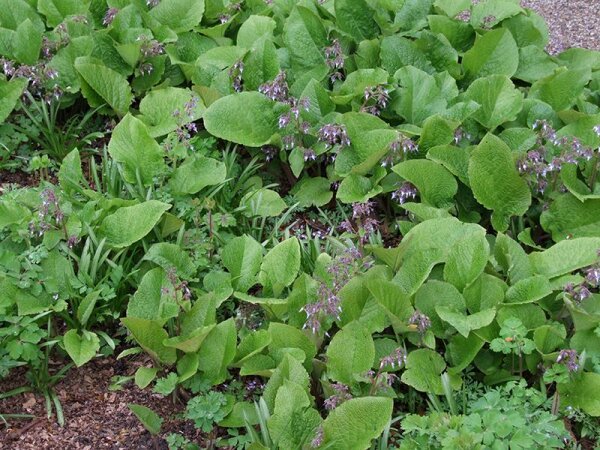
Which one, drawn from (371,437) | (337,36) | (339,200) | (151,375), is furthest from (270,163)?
(371,437)

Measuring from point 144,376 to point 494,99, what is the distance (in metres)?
2.40

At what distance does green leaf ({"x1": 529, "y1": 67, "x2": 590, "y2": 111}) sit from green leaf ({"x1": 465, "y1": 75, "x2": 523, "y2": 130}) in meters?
0.27

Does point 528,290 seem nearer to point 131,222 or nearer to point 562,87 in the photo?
point 562,87

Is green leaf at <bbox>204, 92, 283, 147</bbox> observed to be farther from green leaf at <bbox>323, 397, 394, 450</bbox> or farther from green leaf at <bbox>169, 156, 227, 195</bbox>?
green leaf at <bbox>323, 397, 394, 450</bbox>

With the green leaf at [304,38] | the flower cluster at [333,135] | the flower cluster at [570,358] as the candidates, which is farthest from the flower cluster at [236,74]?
the flower cluster at [570,358]

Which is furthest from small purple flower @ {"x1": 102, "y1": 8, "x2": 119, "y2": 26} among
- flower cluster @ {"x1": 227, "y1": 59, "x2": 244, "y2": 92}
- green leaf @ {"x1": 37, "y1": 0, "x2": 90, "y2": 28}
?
flower cluster @ {"x1": 227, "y1": 59, "x2": 244, "y2": 92}

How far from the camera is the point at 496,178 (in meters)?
4.01

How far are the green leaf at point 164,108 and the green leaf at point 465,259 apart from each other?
165 centimetres

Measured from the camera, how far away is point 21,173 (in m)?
4.52

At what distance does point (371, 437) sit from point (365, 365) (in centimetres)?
37

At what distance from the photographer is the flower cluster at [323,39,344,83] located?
4.68m

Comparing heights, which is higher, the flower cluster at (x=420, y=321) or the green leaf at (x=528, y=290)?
the green leaf at (x=528, y=290)

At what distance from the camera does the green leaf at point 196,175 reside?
161 inches

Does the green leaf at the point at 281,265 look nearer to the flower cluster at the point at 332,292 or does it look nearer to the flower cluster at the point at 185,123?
the flower cluster at the point at 332,292
